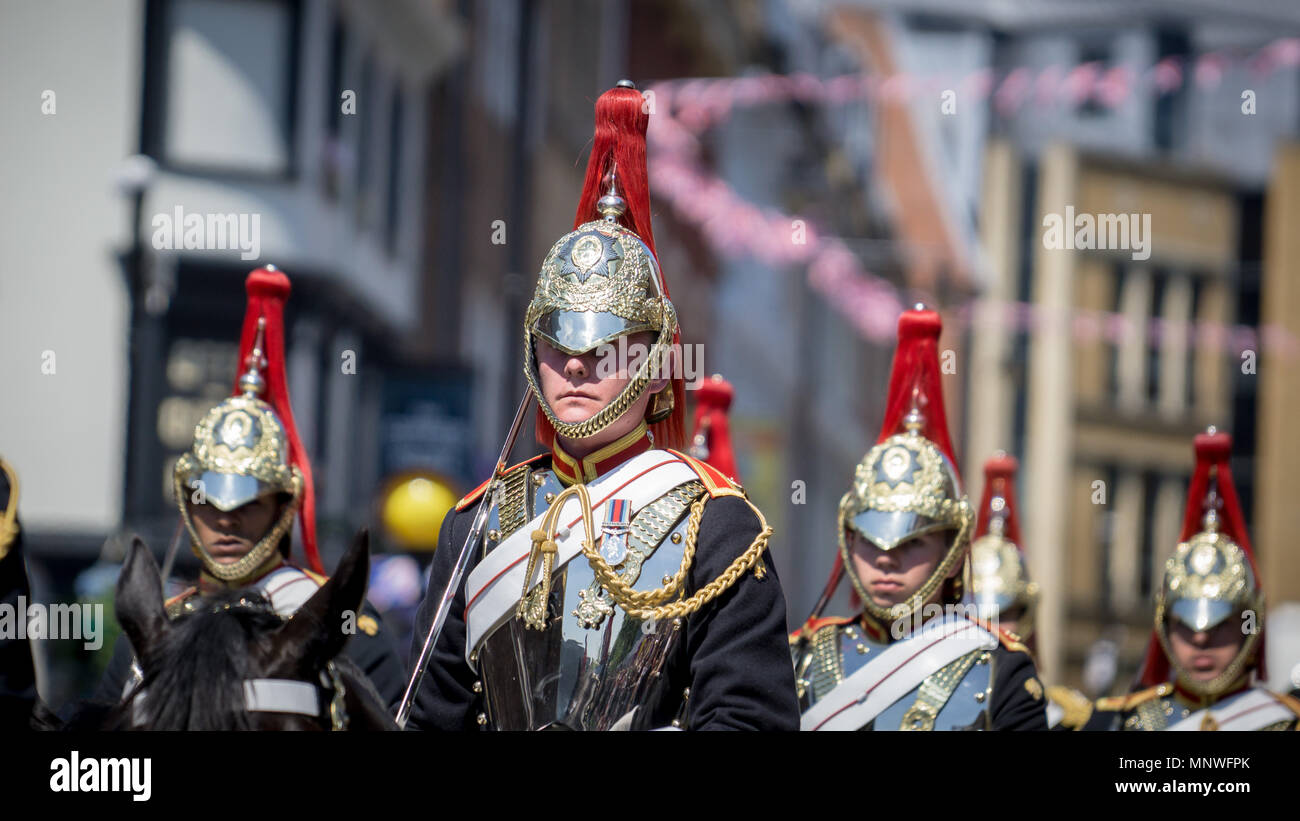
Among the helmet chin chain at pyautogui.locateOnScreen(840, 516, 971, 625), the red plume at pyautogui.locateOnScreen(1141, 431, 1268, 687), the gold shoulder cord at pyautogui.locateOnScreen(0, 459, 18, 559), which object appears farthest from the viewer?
the red plume at pyautogui.locateOnScreen(1141, 431, 1268, 687)

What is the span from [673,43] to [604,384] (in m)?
32.2

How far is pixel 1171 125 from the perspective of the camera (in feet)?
178

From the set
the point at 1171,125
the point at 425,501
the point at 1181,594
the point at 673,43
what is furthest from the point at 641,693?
the point at 1171,125

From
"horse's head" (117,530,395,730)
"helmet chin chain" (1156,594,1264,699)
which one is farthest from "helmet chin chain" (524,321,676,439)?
"helmet chin chain" (1156,594,1264,699)

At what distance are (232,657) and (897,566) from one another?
306 cm

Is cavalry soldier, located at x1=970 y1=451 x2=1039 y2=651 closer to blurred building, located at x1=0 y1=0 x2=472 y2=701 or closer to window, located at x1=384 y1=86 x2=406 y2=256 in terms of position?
blurred building, located at x1=0 y1=0 x2=472 y2=701

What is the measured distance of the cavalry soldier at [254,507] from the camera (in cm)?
634

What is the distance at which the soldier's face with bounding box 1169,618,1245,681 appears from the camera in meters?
7.35

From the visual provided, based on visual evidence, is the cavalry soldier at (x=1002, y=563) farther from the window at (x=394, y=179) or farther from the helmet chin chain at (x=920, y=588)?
the window at (x=394, y=179)

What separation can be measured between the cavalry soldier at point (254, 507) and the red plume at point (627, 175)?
192cm

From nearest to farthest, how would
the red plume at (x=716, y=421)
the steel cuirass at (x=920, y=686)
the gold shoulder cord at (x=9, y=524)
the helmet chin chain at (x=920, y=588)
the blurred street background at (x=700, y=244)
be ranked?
the gold shoulder cord at (x=9, y=524) → the steel cuirass at (x=920, y=686) → the helmet chin chain at (x=920, y=588) → the red plume at (x=716, y=421) → the blurred street background at (x=700, y=244)

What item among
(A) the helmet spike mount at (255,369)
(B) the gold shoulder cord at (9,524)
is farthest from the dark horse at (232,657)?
(A) the helmet spike mount at (255,369)

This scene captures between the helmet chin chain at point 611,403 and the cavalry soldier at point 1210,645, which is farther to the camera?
the cavalry soldier at point 1210,645
